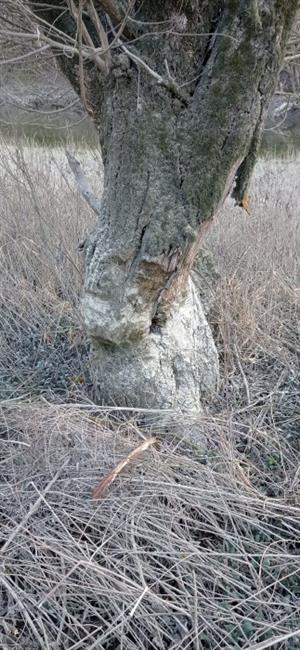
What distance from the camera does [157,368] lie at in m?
1.97

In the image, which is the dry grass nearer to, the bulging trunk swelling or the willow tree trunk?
the bulging trunk swelling

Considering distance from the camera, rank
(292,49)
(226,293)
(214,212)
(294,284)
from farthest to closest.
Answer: (294,284) → (226,293) → (292,49) → (214,212)

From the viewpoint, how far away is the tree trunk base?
196 cm

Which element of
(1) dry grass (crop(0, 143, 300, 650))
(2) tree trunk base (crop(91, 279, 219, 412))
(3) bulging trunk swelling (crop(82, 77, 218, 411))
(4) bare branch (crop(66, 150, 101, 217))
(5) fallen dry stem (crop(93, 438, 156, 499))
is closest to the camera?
(1) dry grass (crop(0, 143, 300, 650))

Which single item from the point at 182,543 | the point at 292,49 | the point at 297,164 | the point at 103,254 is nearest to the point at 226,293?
the point at 103,254

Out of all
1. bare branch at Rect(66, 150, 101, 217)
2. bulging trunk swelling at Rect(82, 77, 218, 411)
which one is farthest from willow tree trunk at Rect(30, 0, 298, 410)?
bare branch at Rect(66, 150, 101, 217)

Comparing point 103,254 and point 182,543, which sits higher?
point 103,254

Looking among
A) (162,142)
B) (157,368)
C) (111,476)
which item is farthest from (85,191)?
(111,476)

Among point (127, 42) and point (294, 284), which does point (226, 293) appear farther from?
point (127, 42)

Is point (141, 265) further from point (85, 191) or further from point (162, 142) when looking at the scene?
point (85, 191)

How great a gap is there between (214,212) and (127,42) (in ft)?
1.90

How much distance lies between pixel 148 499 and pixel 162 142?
1.12 metres

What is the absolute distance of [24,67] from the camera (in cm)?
236

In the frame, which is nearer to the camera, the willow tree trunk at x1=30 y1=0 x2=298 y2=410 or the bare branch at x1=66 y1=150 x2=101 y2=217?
the willow tree trunk at x1=30 y1=0 x2=298 y2=410
